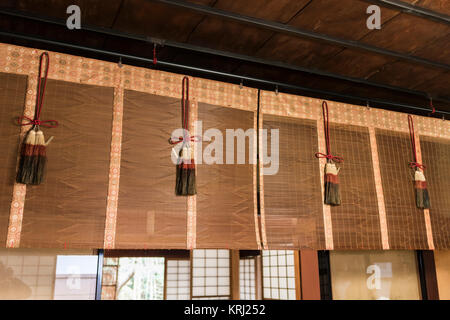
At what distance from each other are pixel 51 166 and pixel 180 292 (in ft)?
20.3

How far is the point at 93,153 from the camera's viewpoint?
2518 millimetres

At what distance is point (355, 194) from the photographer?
3268 mm

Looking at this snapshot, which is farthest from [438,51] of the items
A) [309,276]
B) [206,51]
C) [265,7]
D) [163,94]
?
[309,276]

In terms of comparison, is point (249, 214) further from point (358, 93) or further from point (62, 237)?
point (358, 93)

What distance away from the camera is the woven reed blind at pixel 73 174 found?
2311 millimetres

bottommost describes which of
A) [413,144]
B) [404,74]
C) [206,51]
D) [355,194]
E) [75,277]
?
[75,277]

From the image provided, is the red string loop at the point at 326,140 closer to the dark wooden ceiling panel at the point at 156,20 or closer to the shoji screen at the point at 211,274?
the dark wooden ceiling panel at the point at 156,20

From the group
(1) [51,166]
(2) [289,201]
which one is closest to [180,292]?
(2) [289,201]

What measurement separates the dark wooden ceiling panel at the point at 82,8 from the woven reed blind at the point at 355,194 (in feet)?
6.16

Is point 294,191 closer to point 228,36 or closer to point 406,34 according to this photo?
point 228,36

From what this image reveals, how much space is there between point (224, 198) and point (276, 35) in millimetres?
1162

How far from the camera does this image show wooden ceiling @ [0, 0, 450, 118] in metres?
2.48

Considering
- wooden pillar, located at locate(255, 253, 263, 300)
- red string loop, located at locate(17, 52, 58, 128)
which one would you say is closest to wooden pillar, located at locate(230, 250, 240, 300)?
wooden pillar, located at locate(255, 253, 263, 300)

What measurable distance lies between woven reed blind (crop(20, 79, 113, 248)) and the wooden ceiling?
0.47 m
